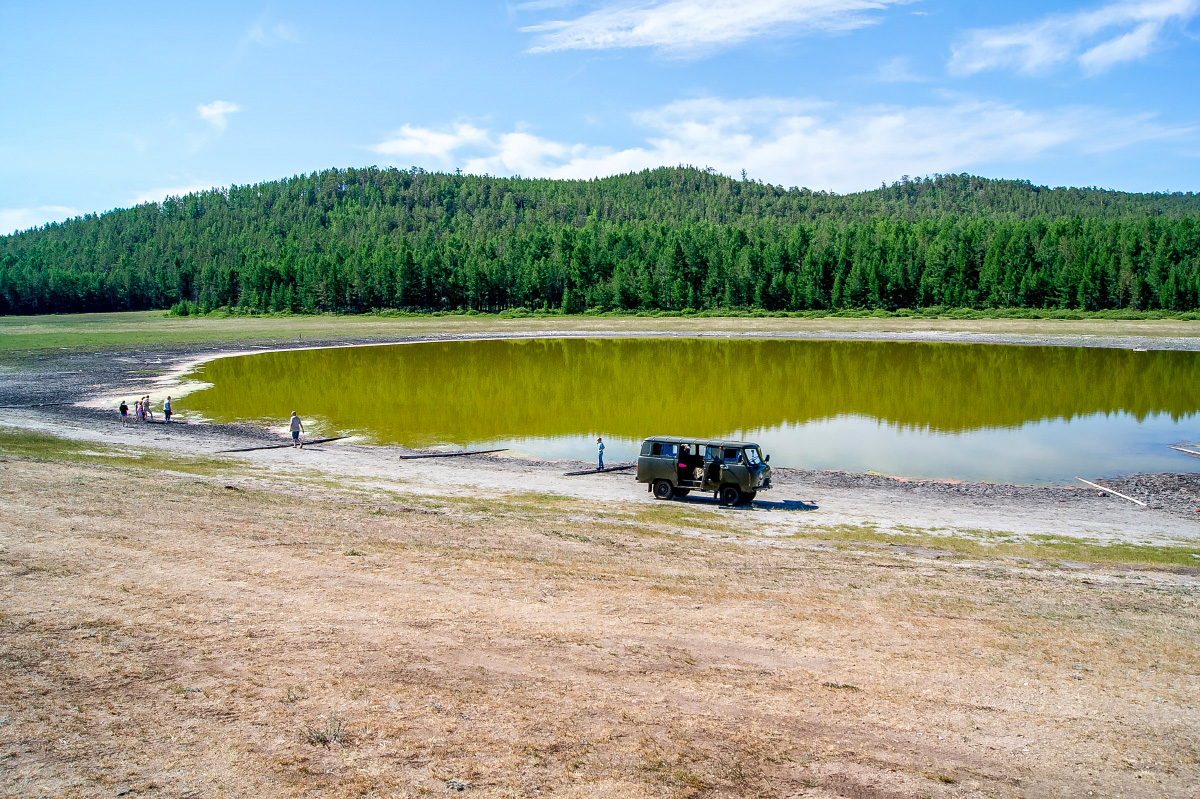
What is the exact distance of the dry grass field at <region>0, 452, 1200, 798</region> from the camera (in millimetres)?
8438

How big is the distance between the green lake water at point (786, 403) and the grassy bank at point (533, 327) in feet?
76.9

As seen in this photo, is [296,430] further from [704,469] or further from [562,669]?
[562,669]

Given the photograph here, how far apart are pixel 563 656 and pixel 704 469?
14.5 m

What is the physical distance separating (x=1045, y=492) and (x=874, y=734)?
22337mm

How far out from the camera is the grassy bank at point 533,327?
99.8m

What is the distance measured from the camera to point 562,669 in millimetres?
10906

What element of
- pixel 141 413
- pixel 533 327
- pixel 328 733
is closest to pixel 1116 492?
pixel 328 733

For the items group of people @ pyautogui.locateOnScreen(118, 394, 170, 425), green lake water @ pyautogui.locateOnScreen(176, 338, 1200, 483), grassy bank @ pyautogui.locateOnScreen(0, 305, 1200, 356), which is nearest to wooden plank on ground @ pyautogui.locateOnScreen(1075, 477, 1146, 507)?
green lake water @ pyautogui.locateOnScreen(176, 338, 1200, 483)

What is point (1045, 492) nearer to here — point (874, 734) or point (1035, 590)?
point (1035, 590)

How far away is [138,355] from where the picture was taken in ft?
273

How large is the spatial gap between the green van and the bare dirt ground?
10.1 feet

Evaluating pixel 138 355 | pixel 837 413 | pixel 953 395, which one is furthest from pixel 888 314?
pixel 138 355

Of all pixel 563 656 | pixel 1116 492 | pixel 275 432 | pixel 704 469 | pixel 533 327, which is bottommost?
pixel 1116 492

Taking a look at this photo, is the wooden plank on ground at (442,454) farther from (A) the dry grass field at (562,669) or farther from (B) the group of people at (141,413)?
(B) the group of people at (141,413)
